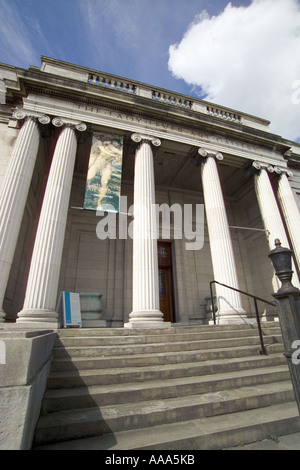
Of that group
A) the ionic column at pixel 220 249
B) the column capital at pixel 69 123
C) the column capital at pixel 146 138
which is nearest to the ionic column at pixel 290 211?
the ionic column at pixel 220 249

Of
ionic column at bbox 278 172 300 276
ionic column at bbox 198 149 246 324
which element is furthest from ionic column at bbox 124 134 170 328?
ionic column at bbox 278 172 300 276

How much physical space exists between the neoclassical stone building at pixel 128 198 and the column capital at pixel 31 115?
34mm

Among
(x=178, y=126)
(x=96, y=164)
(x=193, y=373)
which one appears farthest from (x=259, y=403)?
(x=178, y=126)

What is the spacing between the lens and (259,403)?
Result: 3158 millimetres

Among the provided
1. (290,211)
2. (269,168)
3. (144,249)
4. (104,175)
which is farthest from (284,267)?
(269,168)

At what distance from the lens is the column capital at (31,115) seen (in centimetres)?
786

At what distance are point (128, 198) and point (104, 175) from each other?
4438 mm

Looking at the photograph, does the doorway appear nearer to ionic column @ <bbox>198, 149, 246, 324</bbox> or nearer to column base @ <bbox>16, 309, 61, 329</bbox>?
ionic column @ <bbox>198, 149, 246, 324</bbox>

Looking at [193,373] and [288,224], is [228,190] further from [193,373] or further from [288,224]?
[193,373]

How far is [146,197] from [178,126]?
411 centimetres

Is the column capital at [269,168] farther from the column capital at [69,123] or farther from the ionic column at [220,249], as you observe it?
the column capital at [69,123]

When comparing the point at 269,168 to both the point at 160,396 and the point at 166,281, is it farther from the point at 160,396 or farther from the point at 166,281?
the point at 160,396

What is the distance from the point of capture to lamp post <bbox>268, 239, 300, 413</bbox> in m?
2.26

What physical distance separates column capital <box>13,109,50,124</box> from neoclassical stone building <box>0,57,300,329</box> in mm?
34
